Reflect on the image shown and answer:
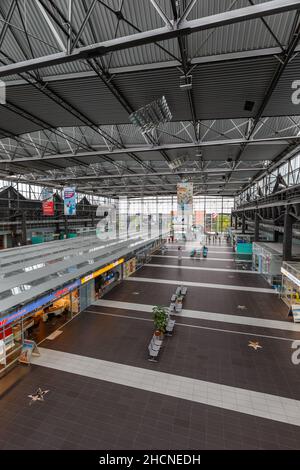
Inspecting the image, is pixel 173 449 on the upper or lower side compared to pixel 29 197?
lower

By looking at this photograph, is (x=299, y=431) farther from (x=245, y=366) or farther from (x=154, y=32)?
(x=154, y=32)

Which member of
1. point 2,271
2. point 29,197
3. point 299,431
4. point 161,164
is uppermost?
point 161,164

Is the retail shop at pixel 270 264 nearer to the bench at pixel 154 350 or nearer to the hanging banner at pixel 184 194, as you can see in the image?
the hanging banner at pixel 184 194

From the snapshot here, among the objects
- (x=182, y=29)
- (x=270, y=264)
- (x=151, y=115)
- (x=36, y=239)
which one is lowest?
(x=270, y=264)

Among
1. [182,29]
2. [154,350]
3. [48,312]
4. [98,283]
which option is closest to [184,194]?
[98,283]

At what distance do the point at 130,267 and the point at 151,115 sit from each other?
13907mm

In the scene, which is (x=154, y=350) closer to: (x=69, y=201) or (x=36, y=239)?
(x=69, y=201)

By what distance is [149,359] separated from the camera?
894 centimetres

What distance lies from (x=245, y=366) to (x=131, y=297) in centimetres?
852

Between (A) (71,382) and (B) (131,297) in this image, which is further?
(B) (131,297)

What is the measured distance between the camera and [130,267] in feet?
71.8

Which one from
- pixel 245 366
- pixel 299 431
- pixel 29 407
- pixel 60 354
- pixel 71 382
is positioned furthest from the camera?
pixel 60 354

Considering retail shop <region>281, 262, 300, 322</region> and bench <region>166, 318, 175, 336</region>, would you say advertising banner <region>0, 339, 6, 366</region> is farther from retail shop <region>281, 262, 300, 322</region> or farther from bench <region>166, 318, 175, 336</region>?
retail shop <region>281, 262, 300, 322</region>

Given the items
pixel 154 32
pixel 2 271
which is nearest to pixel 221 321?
pixel 2 271
